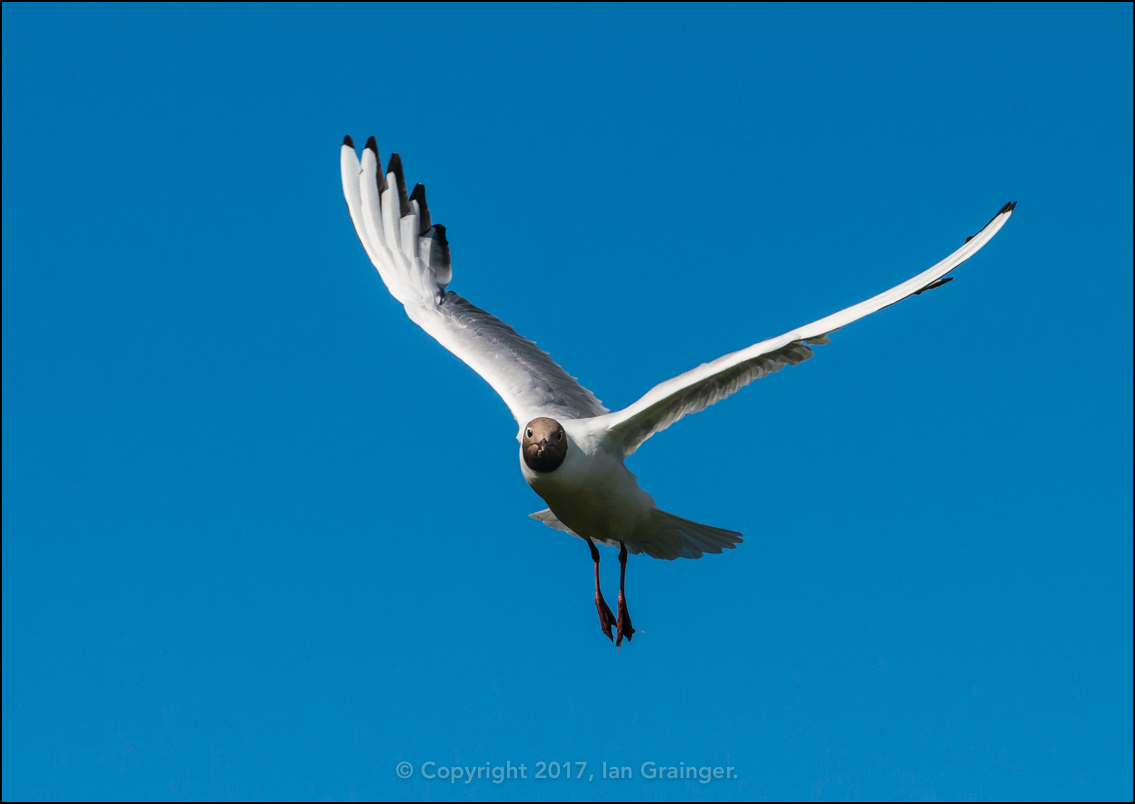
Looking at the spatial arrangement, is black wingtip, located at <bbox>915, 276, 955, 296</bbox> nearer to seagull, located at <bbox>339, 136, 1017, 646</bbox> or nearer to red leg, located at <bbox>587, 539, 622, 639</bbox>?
A: seagull, located at <bbox>339, 136, 1017, 646</bbox>

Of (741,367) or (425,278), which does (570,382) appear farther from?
(741,367)

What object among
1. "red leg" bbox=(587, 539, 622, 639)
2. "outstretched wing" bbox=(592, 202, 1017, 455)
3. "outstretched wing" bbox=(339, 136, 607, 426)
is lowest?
"red leg" bbox=(587, 539, 622, 639)

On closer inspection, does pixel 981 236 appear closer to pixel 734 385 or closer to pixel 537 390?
pixel 734 385

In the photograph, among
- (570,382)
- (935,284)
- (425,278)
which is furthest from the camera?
(425,278)

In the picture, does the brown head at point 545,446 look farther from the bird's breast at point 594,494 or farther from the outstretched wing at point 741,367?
the outstretched wing at point 741,367

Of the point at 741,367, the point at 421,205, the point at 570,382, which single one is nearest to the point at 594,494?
the point at 741,367

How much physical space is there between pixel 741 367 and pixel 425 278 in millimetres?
3557

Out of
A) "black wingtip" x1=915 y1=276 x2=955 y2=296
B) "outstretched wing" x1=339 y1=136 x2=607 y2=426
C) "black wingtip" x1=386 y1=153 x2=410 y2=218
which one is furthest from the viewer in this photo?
"black wingtip" x1=386 y1=153 x2=410 y2=218

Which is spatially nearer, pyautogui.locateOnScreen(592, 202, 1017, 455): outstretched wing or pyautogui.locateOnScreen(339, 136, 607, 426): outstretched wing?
pyautogui.locateOnScreen(592, 202, 1017, 455): outstretched wing

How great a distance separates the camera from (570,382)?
9461mm

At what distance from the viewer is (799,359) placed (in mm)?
7500

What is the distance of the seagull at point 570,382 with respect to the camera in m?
7.52

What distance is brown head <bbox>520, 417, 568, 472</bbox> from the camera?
25.3 feet

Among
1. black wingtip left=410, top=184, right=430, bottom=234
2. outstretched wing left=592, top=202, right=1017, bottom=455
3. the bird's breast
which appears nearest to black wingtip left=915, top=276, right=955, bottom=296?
outstretched wing left=592, top=202, right=1017, bottom=455
